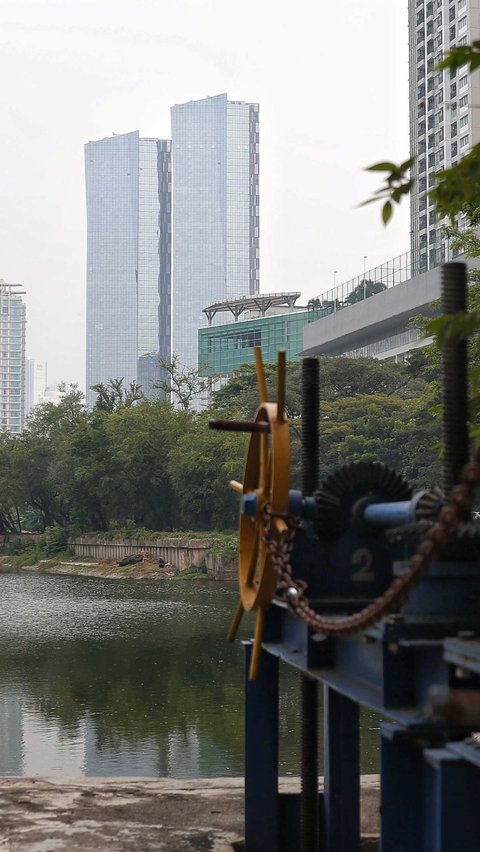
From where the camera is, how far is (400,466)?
39438mm

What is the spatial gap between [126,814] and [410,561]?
440 centimetres

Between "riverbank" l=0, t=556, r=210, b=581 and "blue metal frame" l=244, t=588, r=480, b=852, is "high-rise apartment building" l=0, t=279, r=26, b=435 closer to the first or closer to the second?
"riverbank" l=0, t=556, r=210, b=581

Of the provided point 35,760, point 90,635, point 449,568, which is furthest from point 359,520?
point 90,635

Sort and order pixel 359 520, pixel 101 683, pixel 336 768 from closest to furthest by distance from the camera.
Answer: pixel 359 520, pixel 336 768, pixel 101 683

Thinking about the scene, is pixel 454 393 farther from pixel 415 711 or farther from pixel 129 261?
pixel 129 261

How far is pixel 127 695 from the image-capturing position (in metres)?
17.2

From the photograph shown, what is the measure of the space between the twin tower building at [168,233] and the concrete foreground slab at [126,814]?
515 ft

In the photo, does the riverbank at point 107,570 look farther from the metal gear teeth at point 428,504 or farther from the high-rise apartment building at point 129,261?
the high-rise apartment building at point 129,261

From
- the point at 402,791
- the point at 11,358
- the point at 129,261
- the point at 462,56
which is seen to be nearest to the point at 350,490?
the point at 402,791

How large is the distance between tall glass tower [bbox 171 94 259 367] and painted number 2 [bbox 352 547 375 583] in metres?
163

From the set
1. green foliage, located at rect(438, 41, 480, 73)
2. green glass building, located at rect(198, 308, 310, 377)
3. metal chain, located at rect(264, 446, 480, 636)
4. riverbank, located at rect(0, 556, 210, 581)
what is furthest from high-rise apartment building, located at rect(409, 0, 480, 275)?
green foliage, located at rect(438, 41, 480, 73)

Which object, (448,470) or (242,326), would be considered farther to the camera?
(242,326)

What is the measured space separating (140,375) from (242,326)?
9572cm

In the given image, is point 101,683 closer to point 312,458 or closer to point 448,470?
point 312,458
